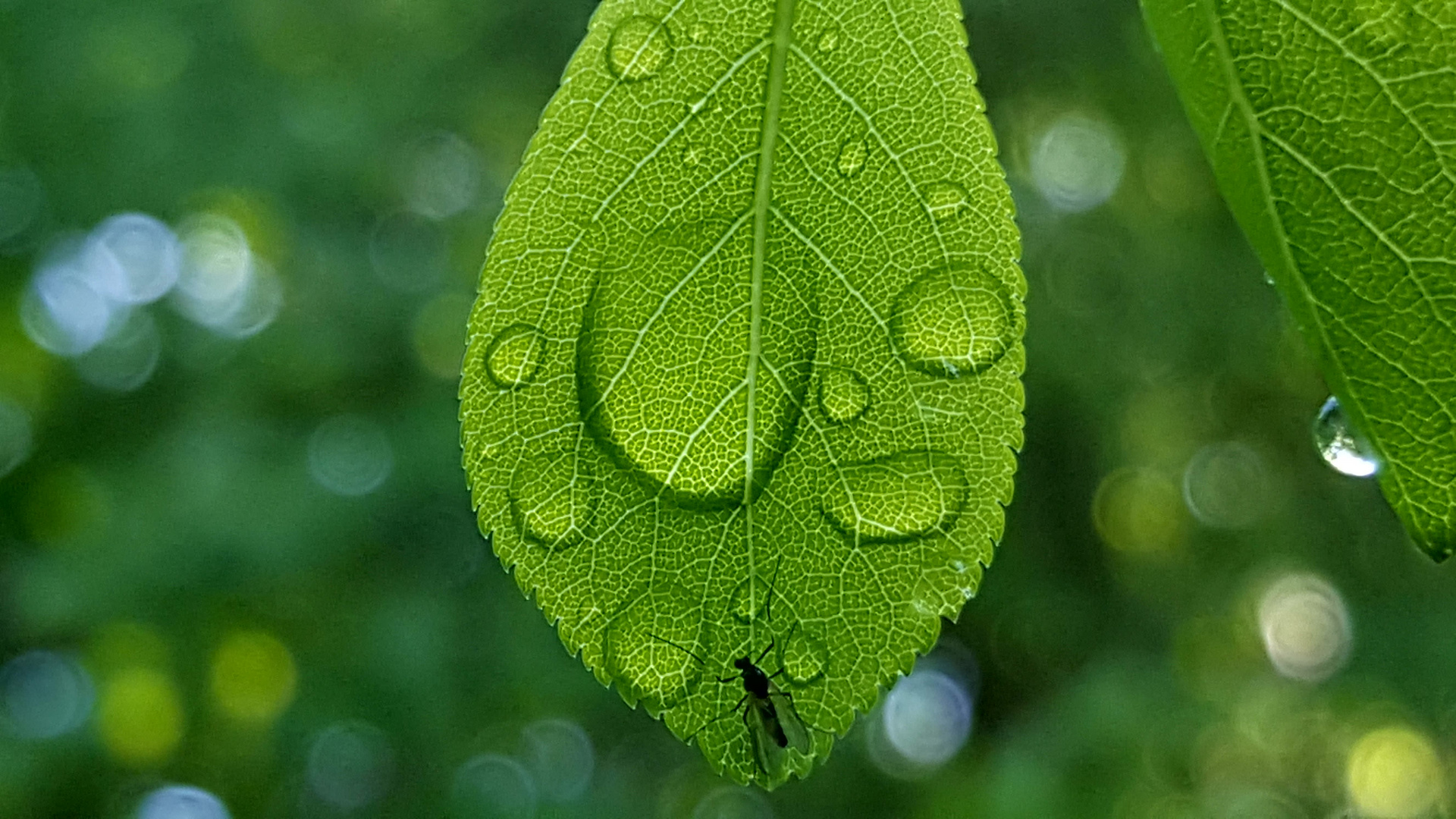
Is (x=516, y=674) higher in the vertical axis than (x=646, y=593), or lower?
lower

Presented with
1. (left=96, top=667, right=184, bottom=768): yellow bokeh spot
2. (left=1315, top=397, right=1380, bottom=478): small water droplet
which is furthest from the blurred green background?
(left=1315, top=397, right=1380, bottom=478): small water droplet

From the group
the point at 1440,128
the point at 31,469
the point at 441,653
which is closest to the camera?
the point at 1440,128

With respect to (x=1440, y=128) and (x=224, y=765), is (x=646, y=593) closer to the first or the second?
(x=1440, y=128)

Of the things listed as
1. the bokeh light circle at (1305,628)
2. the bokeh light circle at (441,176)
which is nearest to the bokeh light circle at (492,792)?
the bokeh light circle at (441,176)

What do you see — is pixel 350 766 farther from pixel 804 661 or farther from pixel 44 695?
pixel 804 661

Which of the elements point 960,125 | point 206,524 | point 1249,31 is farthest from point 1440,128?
point 206,524

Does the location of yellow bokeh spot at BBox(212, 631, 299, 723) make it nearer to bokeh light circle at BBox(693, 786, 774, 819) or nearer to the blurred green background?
the blurred green background

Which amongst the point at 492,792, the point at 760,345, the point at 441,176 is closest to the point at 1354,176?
the point at 760,345
